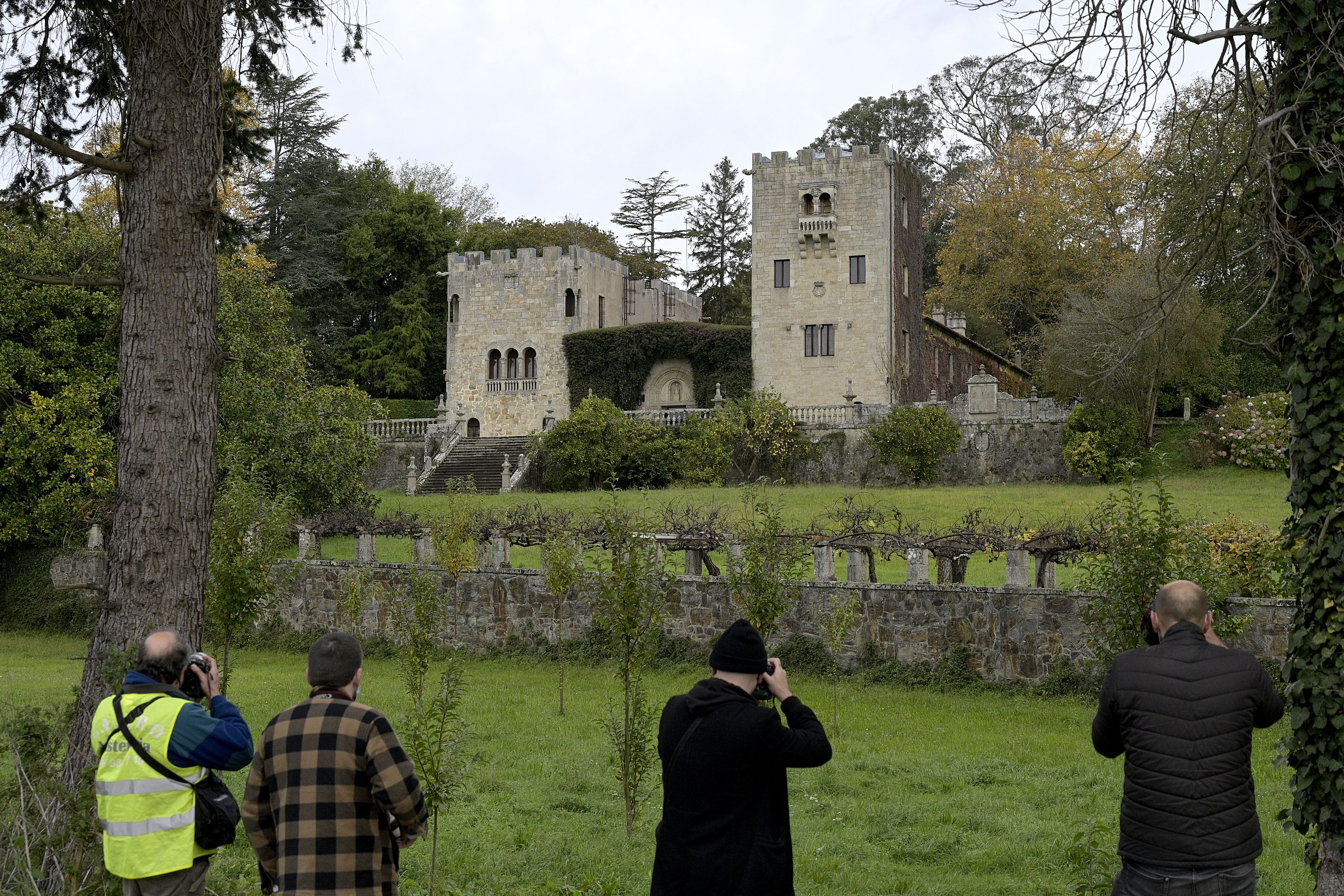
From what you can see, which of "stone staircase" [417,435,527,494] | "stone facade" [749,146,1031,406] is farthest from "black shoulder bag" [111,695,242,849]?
"stone facade" [749,146,1031,406]

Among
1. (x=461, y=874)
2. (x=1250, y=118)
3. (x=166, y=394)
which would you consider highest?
(x=1250, y=118)

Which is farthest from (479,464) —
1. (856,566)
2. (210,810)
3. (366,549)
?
(210,810)

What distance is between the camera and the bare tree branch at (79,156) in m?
6.56

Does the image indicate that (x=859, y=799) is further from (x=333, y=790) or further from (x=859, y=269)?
(x=859, y=269)

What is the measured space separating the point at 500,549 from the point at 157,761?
14.6m

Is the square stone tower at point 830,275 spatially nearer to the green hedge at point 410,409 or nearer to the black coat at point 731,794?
the green hedge at point 410,409

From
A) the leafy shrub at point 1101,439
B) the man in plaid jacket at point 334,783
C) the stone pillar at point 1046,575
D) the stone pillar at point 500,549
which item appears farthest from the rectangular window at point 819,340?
the man in plaid jacket at point 334,783

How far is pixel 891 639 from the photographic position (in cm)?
1540

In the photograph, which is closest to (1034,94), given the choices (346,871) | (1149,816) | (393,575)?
(1149,816)

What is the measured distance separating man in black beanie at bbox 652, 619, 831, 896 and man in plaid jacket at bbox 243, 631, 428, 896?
3.18 feet

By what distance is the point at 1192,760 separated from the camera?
4.30 m

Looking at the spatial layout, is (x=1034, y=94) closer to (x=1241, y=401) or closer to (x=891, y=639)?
(x=891, y=639)

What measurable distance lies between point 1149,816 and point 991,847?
4093mm

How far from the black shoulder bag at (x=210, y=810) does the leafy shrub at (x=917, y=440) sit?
94.4ft
